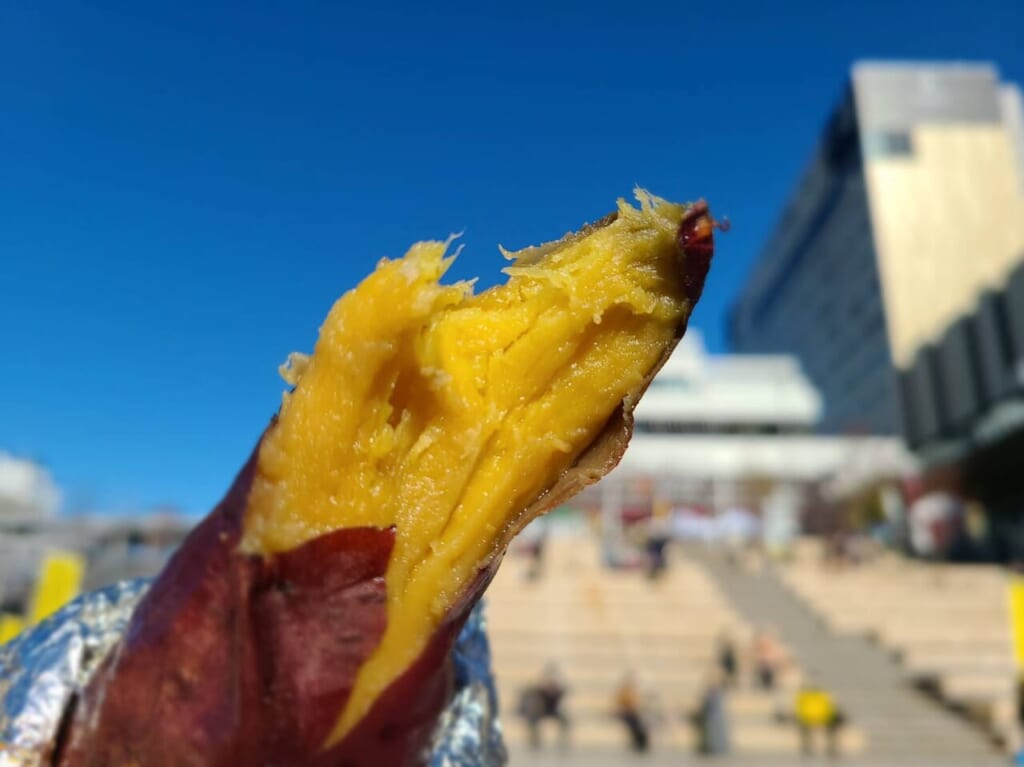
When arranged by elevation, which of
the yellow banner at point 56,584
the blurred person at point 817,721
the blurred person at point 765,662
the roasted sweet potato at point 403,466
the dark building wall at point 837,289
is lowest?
the blurred person at point 817,721

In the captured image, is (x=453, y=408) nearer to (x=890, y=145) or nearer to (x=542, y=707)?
(x=542, y=707)

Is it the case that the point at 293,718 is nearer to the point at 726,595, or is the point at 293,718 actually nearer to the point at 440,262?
the point at 440,262

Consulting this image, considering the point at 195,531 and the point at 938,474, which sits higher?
the point at 938,474

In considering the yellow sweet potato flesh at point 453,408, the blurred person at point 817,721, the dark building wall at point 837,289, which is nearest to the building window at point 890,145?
the dark building wall at point 837,289

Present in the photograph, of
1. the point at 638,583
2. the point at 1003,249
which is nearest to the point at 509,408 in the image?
the point at 638,583

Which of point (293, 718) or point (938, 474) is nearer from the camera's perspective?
point (293, 718)

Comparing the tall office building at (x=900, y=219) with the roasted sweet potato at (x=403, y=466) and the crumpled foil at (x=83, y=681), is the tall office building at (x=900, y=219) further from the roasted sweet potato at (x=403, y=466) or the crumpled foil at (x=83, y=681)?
the roasted sweet potato at (x=403, y=466)
